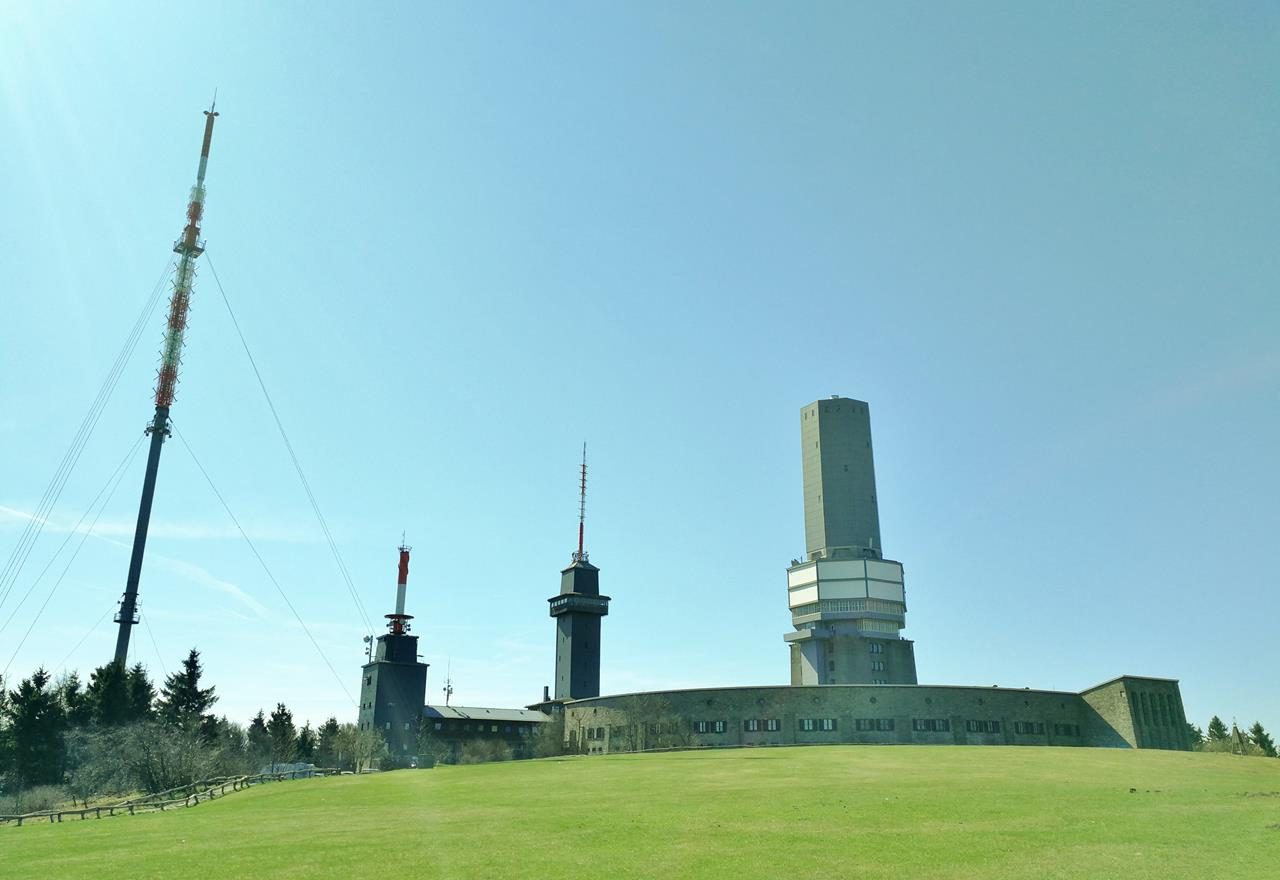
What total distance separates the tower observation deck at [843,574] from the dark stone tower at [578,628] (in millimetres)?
33706

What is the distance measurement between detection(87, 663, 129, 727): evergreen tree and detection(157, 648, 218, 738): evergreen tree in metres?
9.93

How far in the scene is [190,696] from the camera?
277 ft

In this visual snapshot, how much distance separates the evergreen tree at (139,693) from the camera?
7194cm

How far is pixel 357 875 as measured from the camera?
20000 millimetres

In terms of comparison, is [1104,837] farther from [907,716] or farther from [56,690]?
[56,690]

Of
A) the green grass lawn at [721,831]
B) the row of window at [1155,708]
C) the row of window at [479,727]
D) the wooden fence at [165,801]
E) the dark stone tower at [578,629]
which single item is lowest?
the wooden fence at [165,801]

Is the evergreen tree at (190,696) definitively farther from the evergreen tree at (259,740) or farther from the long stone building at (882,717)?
the long stone building at (882,717)

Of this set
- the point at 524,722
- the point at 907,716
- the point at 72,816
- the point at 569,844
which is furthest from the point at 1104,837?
the point at 524,722

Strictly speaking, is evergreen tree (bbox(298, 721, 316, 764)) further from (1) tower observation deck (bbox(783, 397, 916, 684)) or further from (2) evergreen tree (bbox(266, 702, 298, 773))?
(1) tower observation deck (bbox(783, 397, 916, 684))

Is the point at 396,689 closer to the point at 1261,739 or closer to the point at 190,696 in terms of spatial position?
the point at 190,696

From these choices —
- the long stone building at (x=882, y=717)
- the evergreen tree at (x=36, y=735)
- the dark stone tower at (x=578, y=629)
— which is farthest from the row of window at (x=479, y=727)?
the evergreen tree at (x=36, y=735)

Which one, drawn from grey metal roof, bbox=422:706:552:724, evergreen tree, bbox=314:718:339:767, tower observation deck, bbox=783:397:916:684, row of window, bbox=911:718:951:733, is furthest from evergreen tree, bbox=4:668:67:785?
tower observation deck, bbox=783:397:916:684

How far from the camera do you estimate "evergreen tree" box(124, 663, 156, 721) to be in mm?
71938

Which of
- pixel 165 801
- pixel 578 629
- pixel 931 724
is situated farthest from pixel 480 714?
pixel 165 801
